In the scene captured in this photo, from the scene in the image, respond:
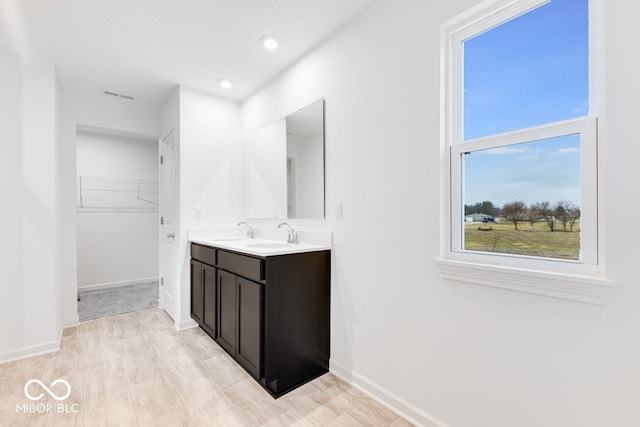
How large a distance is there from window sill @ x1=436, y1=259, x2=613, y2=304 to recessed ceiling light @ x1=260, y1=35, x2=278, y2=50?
1.96 meters

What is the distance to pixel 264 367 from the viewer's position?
6.06ft

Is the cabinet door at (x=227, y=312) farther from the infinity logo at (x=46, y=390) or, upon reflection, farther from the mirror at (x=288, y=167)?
the infinity logo at (x=46, y=390)

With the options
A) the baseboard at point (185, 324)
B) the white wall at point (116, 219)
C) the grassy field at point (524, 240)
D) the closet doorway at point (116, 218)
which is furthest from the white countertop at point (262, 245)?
the white wall at point (116, 219)

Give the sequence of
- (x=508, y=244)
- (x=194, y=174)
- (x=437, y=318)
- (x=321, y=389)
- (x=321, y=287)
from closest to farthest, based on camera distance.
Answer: (x=508, y=244)
(x=437, y=318)
(x=321, y=389)
(x=321, y=287)
(x=194, y=174)

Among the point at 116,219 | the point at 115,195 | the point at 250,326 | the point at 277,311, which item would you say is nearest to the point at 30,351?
the point at 250,326

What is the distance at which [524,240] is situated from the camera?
131 cm

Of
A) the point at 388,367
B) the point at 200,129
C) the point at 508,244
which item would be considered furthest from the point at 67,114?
the point at 508,244

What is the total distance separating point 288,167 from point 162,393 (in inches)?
74.1

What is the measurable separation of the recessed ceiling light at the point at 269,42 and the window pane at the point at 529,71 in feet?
4.51

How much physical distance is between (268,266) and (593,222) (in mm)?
1557

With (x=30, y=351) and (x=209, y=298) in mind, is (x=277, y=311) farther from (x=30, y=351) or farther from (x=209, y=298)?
(x=30, y=351)

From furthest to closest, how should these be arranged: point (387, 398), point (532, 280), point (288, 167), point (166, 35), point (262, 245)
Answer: point (288, 167) < point (262, 245) < point (166, 35) < point (387, 398) < point (532, 280)

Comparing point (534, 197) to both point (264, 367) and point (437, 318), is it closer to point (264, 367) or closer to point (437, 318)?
point (437, 318)

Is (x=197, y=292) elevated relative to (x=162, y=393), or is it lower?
elevated
